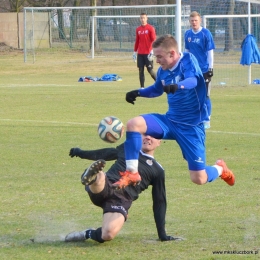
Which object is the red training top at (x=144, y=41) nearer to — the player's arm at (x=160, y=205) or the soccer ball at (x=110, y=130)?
the soccer ball at (x=110, y=130)

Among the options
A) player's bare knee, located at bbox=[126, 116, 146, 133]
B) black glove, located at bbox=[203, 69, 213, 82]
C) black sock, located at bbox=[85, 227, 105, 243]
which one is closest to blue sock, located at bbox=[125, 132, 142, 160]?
player's bare knee, located at bbox=[126, 116, 146, 133]

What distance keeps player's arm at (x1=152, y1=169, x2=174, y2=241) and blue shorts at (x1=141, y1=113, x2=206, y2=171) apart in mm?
453

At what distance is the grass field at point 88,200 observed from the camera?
5.67 m

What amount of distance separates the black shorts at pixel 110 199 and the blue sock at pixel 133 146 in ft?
0.96

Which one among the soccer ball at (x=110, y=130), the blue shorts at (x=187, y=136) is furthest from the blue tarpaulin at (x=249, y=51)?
the soccer ball at (x=110, y=130)

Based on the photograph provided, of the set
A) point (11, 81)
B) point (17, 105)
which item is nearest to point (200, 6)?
point (11, 81)

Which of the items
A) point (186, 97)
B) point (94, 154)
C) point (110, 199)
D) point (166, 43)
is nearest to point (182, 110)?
point (186, 97)

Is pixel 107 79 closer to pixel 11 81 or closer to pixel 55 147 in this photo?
pixel 11 81

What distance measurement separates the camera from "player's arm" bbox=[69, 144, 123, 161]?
6.32 m

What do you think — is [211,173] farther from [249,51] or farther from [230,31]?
[230,31]

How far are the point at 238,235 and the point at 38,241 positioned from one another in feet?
5.63

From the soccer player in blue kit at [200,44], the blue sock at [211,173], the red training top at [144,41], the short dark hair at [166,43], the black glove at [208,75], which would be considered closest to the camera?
the short dark hair at [166,43]

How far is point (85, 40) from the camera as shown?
39.5 m

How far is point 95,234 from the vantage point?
577 cm
